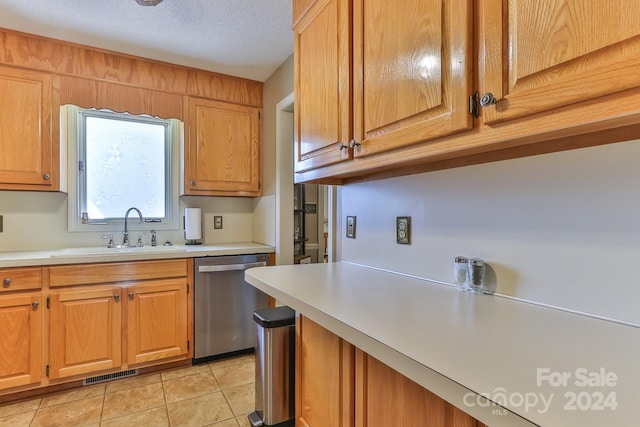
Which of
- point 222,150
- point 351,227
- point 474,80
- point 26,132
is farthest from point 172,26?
point 474,80

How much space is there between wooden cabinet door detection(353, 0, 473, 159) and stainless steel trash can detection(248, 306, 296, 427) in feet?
3.18

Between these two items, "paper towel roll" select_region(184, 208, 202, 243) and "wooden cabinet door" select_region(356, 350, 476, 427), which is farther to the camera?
"paper towel roll" select_region(184, 208, 202, 243)

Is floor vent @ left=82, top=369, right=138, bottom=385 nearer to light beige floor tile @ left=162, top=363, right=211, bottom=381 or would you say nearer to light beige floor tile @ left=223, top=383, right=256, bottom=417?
light beige floor tile @ left=162, top=363, right=211, bottom=381

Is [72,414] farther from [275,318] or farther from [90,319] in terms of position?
[275,318]

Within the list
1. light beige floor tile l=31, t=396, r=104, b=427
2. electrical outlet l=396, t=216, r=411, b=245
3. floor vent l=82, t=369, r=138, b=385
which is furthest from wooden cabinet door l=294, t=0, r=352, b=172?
floor vent l=82, t=369, r=138, b=385

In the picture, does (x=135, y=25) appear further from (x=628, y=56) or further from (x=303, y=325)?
(x=628, y=56)

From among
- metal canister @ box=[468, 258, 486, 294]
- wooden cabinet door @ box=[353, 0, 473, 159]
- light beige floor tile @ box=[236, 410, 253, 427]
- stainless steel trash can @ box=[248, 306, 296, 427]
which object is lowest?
light beige floor tile @ box=[236, 410, 253, 427]

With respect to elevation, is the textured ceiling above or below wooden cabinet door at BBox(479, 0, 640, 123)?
above

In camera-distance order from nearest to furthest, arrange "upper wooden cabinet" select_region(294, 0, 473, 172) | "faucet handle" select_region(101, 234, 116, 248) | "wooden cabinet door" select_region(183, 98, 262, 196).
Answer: "upper wooden cabinet" select_region(294, 0, 473, 172) → "faucet handle" select_region(101, 234, 116, 248) → "wooden cabinet door" select_region(183, 98, 262, 196)

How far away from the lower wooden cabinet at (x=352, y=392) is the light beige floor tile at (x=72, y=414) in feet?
4.30

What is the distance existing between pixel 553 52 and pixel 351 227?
1.15 m

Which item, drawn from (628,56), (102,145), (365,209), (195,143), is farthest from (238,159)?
(628,56)

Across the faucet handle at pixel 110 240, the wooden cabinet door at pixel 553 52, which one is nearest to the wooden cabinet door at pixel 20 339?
the faucet handle at pixel 110 240

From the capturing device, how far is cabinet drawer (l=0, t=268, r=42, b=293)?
6.16 feet
